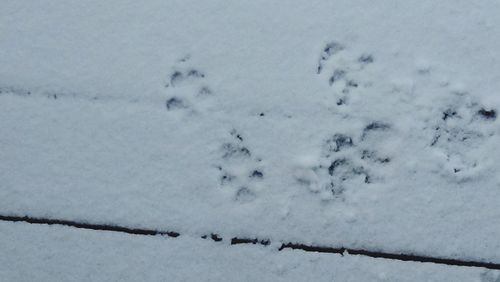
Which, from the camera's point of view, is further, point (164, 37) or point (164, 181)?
point (164, 37)

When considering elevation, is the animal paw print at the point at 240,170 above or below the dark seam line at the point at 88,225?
above

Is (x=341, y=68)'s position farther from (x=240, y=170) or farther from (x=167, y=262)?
(x=167, y=262)

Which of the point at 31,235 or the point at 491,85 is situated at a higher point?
the point at 491,85

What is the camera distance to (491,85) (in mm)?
1055

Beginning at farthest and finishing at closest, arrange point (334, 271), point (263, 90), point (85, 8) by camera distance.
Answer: point (85, 8)
point (263, 90)
point (334, 271)

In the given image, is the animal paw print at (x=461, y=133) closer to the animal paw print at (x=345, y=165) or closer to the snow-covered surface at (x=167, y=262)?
the animal paw print at (x=345, y=165)

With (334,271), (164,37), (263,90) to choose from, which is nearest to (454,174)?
(334,271)

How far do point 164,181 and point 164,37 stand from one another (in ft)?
1.22

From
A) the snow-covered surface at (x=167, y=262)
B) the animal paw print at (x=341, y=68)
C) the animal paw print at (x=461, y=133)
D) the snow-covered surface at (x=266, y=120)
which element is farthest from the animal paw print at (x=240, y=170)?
the animal paw print at (x=461, y=133)

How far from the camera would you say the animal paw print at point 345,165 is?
102 centimetres

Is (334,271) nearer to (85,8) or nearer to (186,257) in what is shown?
(186,257)

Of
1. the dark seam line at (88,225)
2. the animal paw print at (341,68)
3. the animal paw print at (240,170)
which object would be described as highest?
the animal paw print at (341,68)

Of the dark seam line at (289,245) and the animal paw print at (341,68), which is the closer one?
the dark seam line at (289,245)

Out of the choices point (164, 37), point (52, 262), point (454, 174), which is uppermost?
point (164, 37)
